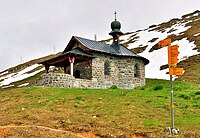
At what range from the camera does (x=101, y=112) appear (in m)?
16.0

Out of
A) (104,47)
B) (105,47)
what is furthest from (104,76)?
(105,47)

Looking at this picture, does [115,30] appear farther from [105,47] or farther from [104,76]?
[104,76]

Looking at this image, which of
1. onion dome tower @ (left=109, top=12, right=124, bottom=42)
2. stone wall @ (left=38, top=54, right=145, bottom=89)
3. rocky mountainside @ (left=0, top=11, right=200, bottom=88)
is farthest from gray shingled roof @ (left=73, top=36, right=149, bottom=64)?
rocky mountainside @ (left=0, top=11, right=200, bottom=88)

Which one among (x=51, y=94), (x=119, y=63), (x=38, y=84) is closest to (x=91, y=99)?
(x=51, y=94)

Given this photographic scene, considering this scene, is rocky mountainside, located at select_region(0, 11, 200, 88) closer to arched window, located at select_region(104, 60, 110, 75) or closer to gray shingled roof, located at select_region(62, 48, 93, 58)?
arched window, located at select_region(104, 60, 110, 75)

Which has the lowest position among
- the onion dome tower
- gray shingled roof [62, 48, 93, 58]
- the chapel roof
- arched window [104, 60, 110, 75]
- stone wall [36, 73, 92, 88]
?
Result: stone wall [36, 73, 92, 88]

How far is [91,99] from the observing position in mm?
19844

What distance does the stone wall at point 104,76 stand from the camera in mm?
28888

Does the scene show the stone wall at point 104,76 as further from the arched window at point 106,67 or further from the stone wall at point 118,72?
the arched window at point 106,67

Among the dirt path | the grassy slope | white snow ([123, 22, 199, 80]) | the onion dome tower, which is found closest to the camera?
the dirt path

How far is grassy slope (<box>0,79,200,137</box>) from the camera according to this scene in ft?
44.2

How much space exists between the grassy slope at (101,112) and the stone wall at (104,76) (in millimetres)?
6457

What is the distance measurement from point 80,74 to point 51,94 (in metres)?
13.0

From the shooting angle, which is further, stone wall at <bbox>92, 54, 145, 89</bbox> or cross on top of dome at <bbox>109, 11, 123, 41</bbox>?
cross on top of dome at <bbox>109, 11, 123, 41</bbox>
